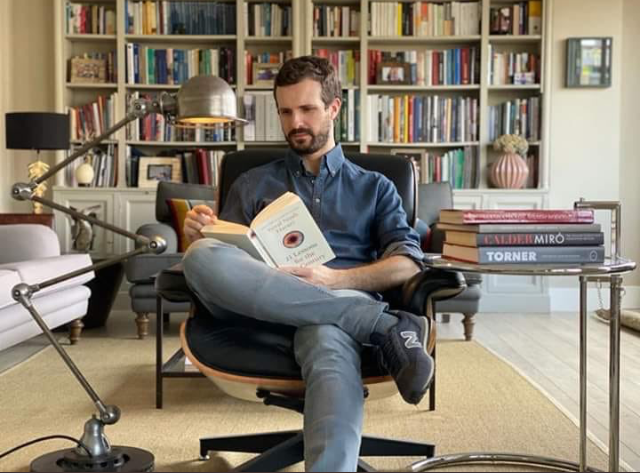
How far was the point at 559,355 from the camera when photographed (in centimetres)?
378

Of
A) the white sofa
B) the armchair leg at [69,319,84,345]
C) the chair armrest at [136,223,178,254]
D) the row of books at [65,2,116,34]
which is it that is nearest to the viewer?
the white sofa

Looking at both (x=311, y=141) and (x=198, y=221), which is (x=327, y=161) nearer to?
(x=311, y=141)

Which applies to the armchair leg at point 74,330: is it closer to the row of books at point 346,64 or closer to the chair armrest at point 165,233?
the chair armrest at point 165,233

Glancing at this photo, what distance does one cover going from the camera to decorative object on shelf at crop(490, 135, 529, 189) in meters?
5.10

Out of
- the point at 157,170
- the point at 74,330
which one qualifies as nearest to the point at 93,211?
the point at 157,170

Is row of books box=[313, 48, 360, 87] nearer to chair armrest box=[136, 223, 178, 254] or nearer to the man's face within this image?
chair armrest box=[136, 223, 178, 254]

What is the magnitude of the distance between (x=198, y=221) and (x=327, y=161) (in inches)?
18.0

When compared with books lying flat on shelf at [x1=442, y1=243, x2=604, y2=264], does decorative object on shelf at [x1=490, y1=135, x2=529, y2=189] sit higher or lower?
higher

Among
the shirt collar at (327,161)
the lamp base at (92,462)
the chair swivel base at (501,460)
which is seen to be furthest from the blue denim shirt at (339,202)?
the lamp base at (92,462)

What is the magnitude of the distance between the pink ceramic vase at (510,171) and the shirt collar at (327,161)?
297 centimetres

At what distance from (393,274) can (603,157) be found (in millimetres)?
3675

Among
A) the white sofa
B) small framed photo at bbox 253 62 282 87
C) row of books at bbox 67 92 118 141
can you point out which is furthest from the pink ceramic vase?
the white sofa

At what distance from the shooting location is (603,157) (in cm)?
529

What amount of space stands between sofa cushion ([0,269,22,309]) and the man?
3.50 feet
